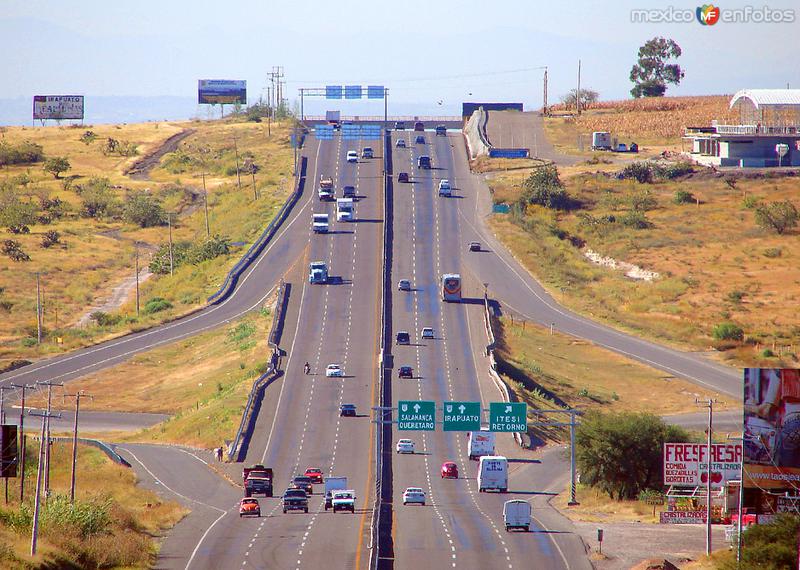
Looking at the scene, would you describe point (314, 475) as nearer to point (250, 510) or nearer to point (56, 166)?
point (250, 510)

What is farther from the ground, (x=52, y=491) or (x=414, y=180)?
(x=414, y=180)

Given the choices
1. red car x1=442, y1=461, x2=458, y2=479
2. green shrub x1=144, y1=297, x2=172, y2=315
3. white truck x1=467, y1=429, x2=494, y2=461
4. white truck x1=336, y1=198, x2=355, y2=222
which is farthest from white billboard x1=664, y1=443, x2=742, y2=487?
white truck x1=336, y1=198, x2=355, y2=222

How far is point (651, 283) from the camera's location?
129250 millimetres

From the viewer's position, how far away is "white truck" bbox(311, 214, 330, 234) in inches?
5330

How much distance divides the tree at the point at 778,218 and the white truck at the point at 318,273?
177 feet

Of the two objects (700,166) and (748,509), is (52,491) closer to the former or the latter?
(748,509)

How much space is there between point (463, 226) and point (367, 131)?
144ft

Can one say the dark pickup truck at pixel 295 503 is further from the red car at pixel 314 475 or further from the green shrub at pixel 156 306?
the green shrub at pixel 156 306

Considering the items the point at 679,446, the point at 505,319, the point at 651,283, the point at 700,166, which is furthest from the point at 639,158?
the point at 679,446

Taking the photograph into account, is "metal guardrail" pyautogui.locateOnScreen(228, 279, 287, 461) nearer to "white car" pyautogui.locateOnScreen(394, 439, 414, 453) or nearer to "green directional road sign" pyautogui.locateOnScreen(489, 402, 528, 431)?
"white car" pyautogui.locateOnScreen(394, 439, 414, 453)

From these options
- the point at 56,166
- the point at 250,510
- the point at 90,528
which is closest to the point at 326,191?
the point at 56,166

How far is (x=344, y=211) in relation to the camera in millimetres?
139750

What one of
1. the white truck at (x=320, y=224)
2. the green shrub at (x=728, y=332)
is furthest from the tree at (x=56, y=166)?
the green shrub at (x=728, y=332)

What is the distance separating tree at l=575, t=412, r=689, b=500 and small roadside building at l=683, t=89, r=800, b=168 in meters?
100
